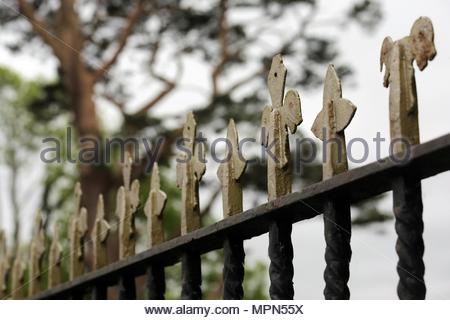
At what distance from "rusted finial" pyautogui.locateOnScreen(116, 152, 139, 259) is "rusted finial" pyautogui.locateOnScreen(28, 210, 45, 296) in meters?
0.80

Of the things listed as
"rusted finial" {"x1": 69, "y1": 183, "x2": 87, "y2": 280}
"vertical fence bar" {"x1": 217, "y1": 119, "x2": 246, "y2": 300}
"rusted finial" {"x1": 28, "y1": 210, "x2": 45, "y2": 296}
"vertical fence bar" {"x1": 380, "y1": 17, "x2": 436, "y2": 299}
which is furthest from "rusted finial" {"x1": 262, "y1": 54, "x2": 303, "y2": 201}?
"rusted finial" {"x1": 28, "y1": 210, "x2": 45, "y2": 296}

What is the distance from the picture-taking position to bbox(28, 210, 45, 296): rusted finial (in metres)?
3.18

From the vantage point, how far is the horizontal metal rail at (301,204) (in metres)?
1.37

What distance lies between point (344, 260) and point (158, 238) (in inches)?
31.8

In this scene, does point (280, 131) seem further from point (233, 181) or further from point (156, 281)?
point (156, 281)

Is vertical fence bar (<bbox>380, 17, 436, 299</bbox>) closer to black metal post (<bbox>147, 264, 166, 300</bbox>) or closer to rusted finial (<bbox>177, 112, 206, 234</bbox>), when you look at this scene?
rusted finial (<bbox>177, 112, 206, 234</bbox>)

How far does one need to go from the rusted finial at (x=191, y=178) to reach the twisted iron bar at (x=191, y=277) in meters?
0.07

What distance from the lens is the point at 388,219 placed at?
9.10 metres

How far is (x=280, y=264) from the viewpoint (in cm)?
171

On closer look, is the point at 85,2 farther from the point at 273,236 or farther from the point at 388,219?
the point at 273,236

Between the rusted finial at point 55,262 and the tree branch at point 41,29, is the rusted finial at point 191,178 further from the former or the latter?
the tree branch at point 41,29

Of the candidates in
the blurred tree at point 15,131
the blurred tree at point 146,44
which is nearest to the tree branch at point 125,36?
the blurred tree at point 146,44

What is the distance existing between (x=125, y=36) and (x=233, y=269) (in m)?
8.11

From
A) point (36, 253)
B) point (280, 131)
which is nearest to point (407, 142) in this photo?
point (280, 131)
